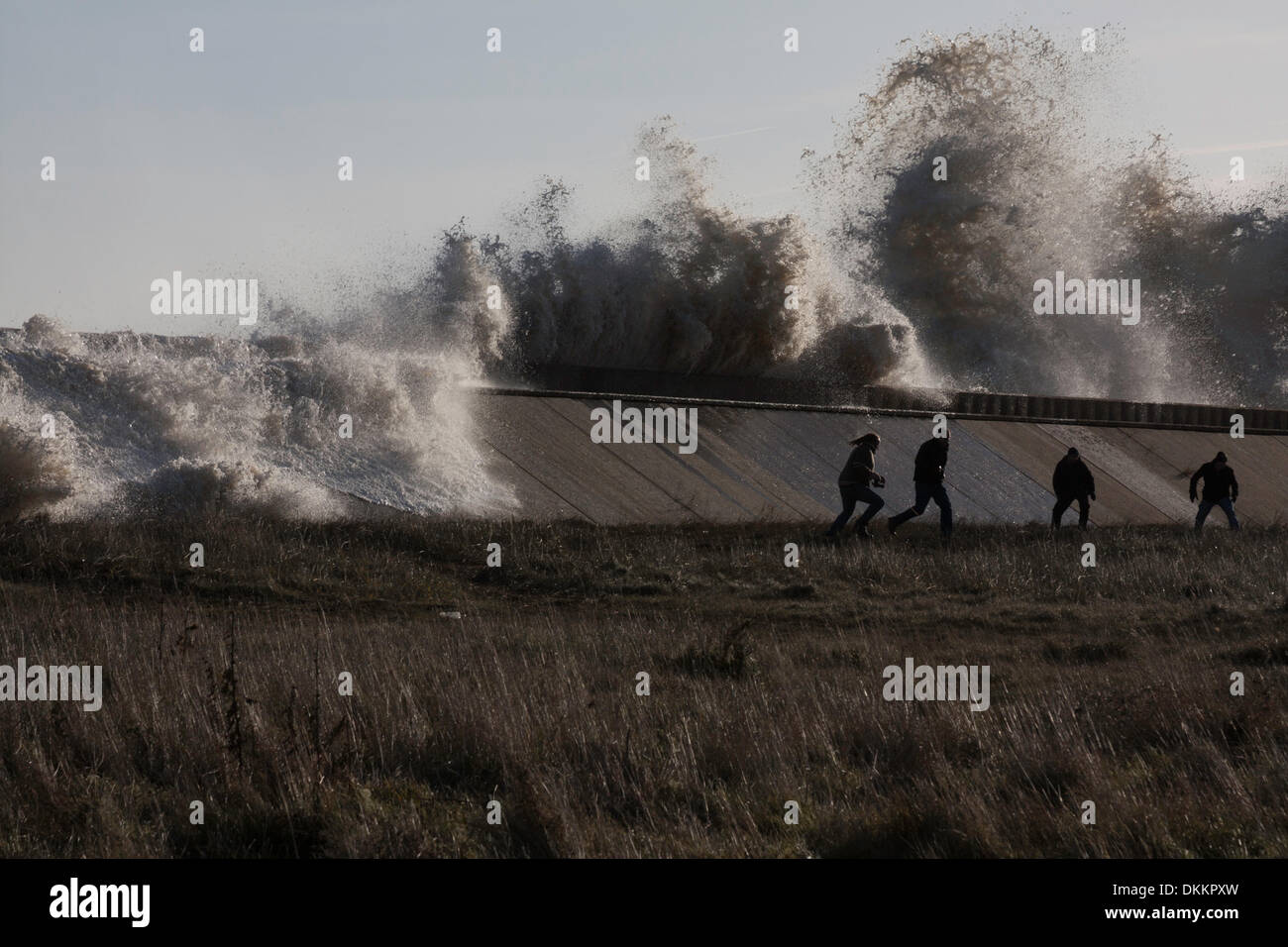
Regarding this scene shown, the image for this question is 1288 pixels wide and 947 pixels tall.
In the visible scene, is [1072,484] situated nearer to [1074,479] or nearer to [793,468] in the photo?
[1074,479]

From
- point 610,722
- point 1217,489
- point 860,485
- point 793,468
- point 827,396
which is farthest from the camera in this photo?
point 827,396

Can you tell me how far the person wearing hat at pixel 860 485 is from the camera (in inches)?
784

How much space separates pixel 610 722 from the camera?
27.8 ft

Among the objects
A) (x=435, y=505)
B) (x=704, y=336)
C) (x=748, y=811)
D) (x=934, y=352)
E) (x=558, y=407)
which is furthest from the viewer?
(x=934, y=352)

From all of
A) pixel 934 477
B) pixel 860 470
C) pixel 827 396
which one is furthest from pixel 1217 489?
pixel 827 396

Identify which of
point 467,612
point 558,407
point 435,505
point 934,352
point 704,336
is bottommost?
point 467,612

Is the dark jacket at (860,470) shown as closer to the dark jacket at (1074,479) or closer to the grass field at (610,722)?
the grass field at (610,722)

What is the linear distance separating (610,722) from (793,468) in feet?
58.8

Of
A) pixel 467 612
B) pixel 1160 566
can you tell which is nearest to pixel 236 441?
pixel 467 612

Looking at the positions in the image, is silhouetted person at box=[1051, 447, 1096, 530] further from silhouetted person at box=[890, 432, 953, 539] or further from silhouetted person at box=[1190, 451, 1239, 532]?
silhouetted person at box=[890, 432, 953, 539]

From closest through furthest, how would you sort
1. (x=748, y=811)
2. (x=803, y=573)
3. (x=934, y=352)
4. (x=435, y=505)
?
(x=748, y=811) → (x=803, y=573) → (x=435, y=505) → (x=934, y=352)

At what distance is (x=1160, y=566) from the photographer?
59.4 feet
